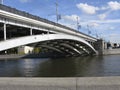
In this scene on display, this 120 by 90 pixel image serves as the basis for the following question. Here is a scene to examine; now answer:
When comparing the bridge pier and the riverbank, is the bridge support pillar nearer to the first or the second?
the bridge pier

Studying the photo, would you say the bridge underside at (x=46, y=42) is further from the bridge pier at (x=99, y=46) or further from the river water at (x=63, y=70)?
the bridge pier at (x=99, y=46)

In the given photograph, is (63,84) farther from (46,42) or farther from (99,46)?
(99,46)

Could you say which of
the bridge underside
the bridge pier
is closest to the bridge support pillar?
the bridge pier

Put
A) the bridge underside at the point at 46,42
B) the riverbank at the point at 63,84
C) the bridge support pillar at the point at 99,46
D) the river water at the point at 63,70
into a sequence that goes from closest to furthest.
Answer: the riverbank at the point at 63,84 < the bridge underside at the point at 46,42 < the river water at the point at 63,70 < the bridge support pillar at the point at 99,46

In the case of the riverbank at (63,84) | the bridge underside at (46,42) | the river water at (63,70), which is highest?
the bridge underside at (46,42)

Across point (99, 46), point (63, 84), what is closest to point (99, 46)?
point (99, 46)

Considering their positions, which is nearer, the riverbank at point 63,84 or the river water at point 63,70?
the riverbank at point 63,84

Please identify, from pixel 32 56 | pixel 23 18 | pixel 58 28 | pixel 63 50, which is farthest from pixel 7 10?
pixel 32 56

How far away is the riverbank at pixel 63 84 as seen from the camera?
5.80m

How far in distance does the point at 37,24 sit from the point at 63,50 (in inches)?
1751

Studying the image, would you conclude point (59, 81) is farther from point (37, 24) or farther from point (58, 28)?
point (58, 28)

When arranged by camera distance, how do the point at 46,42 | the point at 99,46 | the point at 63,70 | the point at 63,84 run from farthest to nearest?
the point at 99,46
the point at 46,42
the point at 63,70
the point at 63,84

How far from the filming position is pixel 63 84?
5984mm

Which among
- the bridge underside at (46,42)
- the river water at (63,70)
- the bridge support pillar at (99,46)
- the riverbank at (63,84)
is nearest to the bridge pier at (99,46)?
the bridge support pillar at (99,46)
